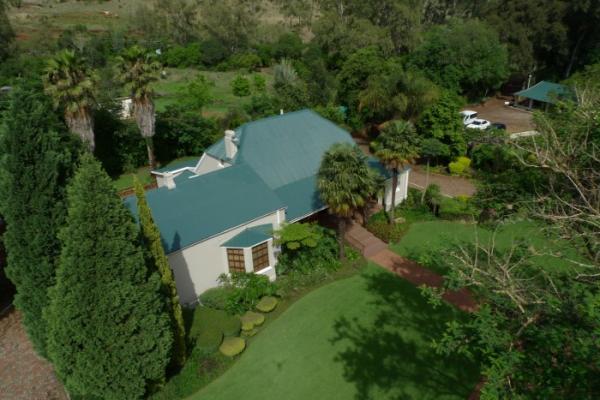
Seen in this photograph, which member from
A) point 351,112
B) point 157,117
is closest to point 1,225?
point 157,117

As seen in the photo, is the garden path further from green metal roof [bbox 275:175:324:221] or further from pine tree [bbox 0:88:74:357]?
pine tree [bbox 0:88:74:357]

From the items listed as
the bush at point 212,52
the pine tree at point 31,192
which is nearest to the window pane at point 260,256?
the pine tree at point 31,192

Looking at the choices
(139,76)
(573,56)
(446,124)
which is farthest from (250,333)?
(573,56)

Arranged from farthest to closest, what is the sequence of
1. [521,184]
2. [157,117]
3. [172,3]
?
[172,3] → [157,117] → [521,184]

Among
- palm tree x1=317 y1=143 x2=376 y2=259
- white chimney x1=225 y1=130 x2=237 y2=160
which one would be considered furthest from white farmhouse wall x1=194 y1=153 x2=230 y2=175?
palm tree x1=317 y1=143 x2=376 y2=259

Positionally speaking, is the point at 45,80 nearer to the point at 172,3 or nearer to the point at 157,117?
the point at 157,117

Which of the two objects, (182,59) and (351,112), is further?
(182,59)

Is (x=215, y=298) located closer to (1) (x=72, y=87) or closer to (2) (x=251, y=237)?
(2) (x=251, y=237)
